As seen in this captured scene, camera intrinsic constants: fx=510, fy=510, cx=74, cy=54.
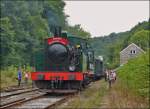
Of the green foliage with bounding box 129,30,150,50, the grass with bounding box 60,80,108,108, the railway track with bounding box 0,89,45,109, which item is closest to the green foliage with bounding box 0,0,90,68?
the grass with bounding box 60,80,108,108

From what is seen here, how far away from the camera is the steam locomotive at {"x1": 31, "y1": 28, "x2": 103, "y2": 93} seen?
25.5 metres

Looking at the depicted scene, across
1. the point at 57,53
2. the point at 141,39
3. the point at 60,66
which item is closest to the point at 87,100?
the point at 141,39

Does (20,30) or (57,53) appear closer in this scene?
(57,53)

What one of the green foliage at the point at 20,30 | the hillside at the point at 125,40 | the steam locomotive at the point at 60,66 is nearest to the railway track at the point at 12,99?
the steam locomotive at the point at 60,66

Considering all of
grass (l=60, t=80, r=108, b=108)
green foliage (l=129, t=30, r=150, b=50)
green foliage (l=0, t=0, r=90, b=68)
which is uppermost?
green foliage (l=0, t=0, r=90, b=68)

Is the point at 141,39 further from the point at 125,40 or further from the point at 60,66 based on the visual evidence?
the point at 125,40

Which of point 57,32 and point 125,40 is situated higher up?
point 57,32

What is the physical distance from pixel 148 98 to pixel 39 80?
1126 centimetres

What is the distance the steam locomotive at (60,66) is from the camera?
83.6ft

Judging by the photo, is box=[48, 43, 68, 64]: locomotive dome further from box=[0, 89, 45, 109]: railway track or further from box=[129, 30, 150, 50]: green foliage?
box=[129, 30, 150, 50]: green foliage

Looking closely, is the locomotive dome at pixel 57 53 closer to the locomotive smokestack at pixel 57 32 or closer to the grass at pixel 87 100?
the locomotive smokestack at pixel 57 32

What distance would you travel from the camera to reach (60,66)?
26.0 metres

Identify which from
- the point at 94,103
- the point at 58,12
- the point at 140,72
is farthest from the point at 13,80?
the point at 58,12

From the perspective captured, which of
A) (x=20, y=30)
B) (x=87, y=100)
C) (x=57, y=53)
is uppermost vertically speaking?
(x=20, y=30)
